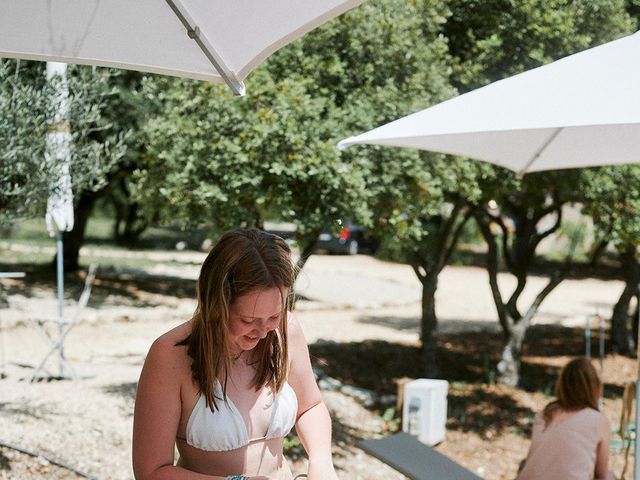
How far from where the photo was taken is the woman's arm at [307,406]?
2.50 metres

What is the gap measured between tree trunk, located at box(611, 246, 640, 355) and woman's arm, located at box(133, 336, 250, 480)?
36.8 ft

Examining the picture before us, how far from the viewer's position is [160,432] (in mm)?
2193

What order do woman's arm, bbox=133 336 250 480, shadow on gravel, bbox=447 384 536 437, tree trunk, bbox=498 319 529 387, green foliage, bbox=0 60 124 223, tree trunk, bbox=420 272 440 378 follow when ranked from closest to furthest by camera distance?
woman's arm, bbox=133 336 250 480 → green foliage, bbox=0 60 124 223 → shadow on gravel, bbox=447 384 536 437 → tree trunk, bbox=420 272 440 378 → tree trunk, bbox=498 319 529 387

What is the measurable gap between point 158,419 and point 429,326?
8331 millimetres

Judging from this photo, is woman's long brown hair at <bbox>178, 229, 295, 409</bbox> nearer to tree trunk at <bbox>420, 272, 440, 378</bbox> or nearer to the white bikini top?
the white bikini top

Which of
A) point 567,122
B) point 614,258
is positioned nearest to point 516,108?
point 567,122

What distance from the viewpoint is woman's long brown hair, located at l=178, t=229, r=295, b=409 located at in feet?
7.30

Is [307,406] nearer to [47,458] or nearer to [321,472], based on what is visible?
[321,472]

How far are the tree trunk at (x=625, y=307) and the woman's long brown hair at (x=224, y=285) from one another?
11.0 m

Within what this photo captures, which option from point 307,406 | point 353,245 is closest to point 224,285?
point 307,406

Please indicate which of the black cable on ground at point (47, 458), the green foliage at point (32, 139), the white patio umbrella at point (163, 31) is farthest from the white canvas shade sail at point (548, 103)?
the black cable on ground at point (47, 458)

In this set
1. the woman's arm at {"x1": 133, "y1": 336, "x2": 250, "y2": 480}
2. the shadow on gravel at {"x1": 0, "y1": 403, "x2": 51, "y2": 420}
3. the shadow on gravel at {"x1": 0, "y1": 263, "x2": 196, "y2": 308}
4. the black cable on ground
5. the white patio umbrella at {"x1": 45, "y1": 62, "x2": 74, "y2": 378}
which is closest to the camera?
the woman's arm at {"x1": 133, "y1": 336, "x2": 250, "y2": 480}

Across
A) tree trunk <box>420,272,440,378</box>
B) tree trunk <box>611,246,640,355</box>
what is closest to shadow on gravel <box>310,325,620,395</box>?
tree trunk <box>420,272,440,378</box>

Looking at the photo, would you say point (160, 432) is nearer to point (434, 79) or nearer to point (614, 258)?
point (434, 79)
